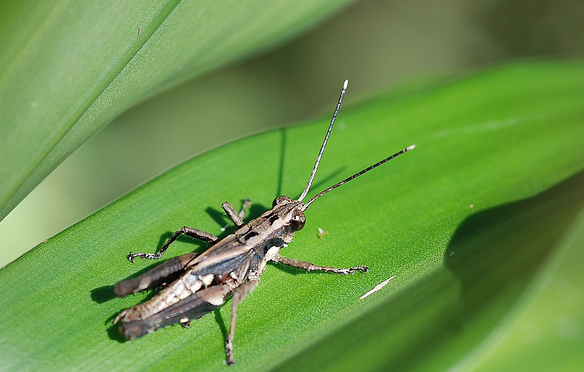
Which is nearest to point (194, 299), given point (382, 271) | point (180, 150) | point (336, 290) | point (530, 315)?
point (336, 290)

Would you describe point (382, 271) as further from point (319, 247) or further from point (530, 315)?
point (530, 315)

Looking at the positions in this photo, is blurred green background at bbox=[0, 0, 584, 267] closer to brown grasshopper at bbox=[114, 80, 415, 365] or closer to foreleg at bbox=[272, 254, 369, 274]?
brown grasshopper at bbox=[114, 80, 415, 365]

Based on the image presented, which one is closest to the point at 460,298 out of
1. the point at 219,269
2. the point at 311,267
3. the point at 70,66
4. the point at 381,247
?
the point at 381,247

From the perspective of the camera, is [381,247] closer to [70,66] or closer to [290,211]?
[290,211]

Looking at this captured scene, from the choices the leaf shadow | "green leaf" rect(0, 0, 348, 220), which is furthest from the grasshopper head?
"green leaf" rect(0, 0, 348, 220)

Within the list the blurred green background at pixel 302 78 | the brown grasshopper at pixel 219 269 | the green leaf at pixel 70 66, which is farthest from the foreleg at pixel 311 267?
the blurred green background at pixel 302 78
